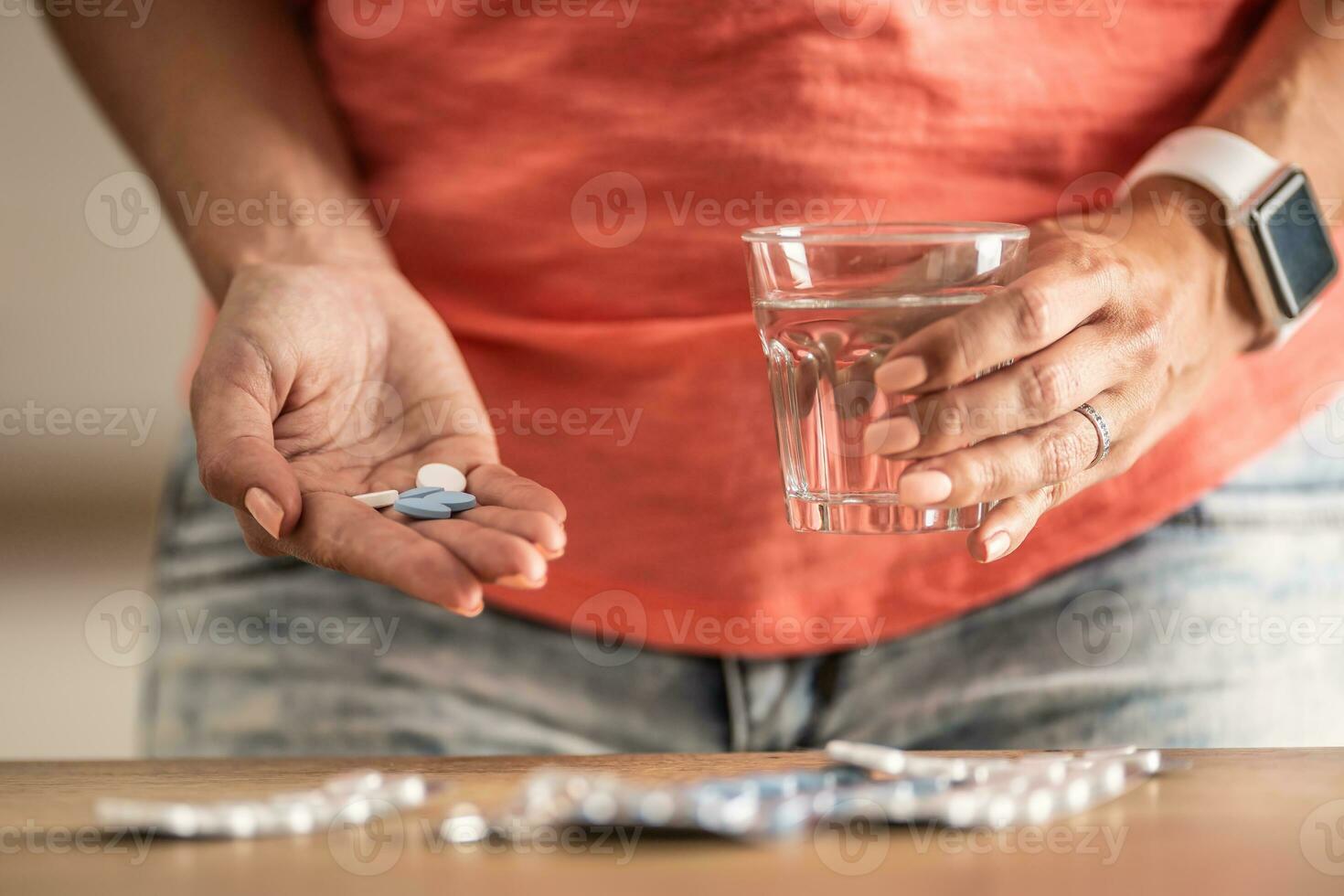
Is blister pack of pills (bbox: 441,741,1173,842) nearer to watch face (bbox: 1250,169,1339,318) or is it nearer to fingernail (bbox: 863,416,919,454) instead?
fingernail (bbox: 863,416,919,454)

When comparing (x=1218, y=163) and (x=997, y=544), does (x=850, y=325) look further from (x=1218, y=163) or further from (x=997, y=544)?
(x=1218, y=163)

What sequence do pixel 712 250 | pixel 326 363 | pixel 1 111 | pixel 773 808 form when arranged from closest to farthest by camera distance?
pixel 773 808 < pixel 326 363 < pixel 712 250 < pixel 1 111

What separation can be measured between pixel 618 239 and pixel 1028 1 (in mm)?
290

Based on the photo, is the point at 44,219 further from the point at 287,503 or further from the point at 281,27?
the point at 287,503

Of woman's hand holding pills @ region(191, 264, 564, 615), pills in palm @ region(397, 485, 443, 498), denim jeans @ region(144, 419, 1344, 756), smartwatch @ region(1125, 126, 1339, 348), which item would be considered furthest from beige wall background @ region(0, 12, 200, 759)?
smartwatch @ region(1125, 126, 1339, 348)

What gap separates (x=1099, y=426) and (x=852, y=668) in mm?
256

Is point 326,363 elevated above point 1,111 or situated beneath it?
situated beneath

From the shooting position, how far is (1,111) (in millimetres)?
2445

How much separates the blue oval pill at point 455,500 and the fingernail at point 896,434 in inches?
A: 7.7

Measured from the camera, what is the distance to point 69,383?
2.51 meters

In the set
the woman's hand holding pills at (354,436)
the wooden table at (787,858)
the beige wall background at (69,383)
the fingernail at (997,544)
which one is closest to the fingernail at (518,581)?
Answer: the woman's hand holding pills at (354,436)

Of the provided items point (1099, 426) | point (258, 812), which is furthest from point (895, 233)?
point (258, 812)

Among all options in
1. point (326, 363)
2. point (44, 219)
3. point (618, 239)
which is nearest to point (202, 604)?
point (326, 363)

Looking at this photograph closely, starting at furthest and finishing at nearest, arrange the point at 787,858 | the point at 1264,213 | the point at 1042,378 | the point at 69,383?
1. the point at 69,383
2. the point at 1264,213
3. the point at 1042,378
4. the point at 787,858
